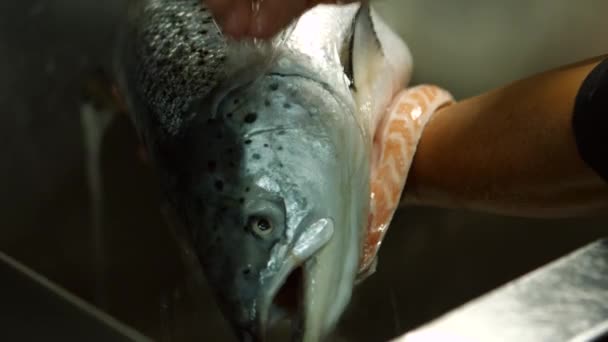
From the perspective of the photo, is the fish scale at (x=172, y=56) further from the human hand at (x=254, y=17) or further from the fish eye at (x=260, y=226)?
the fish eye at (x=260, y=226)

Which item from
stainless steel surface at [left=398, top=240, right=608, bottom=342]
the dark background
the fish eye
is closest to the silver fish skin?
the fish eye

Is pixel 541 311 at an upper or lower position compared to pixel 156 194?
upper

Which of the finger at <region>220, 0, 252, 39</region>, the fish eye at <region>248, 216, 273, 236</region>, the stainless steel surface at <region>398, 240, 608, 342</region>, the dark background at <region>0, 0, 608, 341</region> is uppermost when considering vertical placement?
the finger at <region>220, 0, 252, 39</region>

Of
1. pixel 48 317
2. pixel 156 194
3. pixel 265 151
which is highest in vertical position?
pixel 265 151

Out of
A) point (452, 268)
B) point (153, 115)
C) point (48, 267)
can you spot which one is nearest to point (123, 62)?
point (153, 115)

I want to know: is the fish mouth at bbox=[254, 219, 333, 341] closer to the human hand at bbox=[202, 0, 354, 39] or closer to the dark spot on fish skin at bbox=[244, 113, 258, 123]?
the dark spot on fish skin at bbox=[244, 113, 258, 123]

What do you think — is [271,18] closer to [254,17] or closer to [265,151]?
[254,17]

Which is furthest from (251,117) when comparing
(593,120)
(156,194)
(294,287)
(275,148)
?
(156,194)

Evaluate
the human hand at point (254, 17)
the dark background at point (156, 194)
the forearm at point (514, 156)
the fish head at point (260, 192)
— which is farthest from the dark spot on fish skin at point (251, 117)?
the dark background at point (156, 194)
